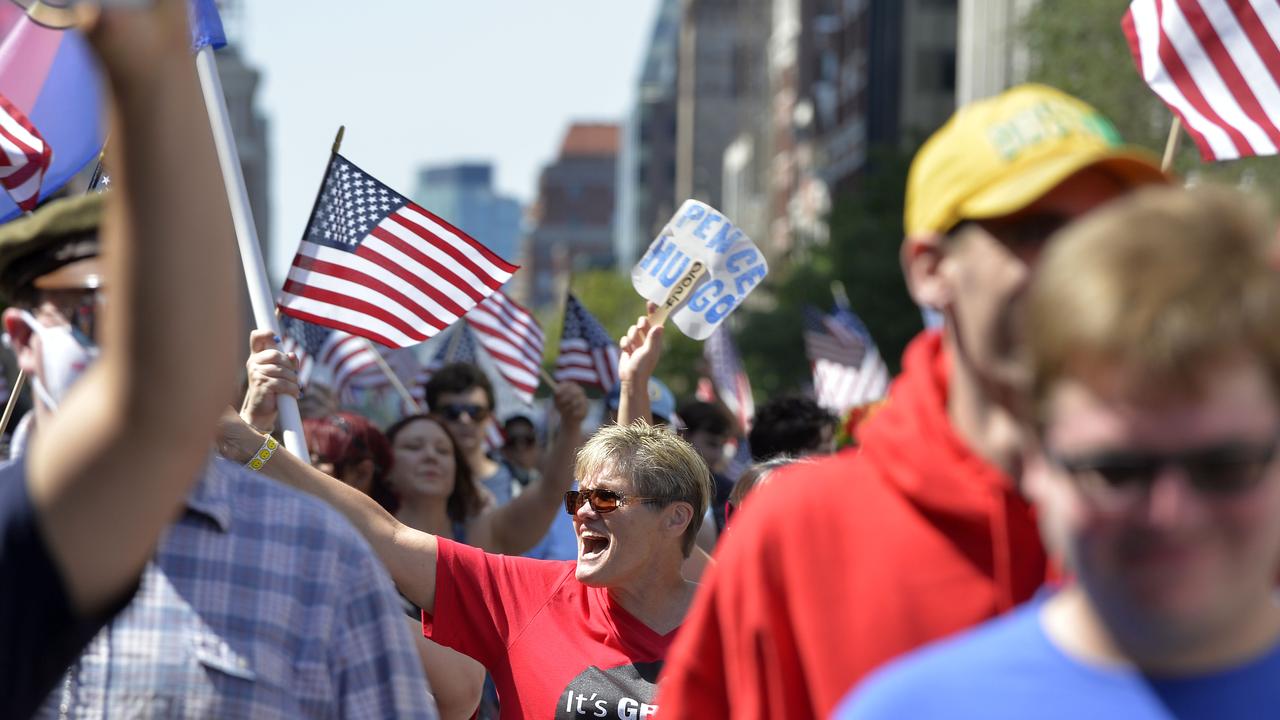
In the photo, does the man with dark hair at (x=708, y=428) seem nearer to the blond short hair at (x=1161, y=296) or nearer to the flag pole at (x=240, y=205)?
the flag pole at (x=240, y=205)

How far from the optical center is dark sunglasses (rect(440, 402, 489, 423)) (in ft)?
30.2

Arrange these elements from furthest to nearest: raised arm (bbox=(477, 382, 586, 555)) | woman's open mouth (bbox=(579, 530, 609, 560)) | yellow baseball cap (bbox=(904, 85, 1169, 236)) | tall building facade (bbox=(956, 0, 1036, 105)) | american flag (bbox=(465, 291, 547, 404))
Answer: tall building facade (bbox=(956, 0, 1036, 105)), american flag (bbox=(465, 291, 547, 404)), raised arm (bbox=(477, 382, 586, 555)), woman's open mouth (bbox=(579, 530, 609, 560)), yellow baseball cap (bbox=(904, 85, 1169, 236))

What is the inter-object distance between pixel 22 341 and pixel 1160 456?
1.87 m

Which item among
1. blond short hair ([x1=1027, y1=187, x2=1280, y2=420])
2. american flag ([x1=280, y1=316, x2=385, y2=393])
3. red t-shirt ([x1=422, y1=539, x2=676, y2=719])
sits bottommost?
american flag ([x1=280, y1=316, x2=385, y2=393])

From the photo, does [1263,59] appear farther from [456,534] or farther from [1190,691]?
[1190,691]

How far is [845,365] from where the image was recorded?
18250 millimetres

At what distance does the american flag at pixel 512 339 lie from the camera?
11734mm

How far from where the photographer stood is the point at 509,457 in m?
11.8

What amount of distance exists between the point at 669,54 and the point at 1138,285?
167565 mm

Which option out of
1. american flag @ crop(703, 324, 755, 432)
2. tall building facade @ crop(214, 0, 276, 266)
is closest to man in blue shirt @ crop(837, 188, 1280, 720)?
american flag @ crop(703, 324, 755, 432)

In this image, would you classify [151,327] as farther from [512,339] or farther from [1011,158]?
[512,339]

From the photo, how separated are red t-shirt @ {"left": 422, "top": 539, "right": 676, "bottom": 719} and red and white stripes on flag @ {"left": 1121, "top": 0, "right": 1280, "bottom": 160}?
10.3ft

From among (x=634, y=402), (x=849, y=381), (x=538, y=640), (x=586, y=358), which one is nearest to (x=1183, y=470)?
(x=538, y=640)

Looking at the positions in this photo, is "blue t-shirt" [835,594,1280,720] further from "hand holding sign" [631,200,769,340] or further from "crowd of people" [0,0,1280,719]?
"hand holding sign" [631,200,769,340]
